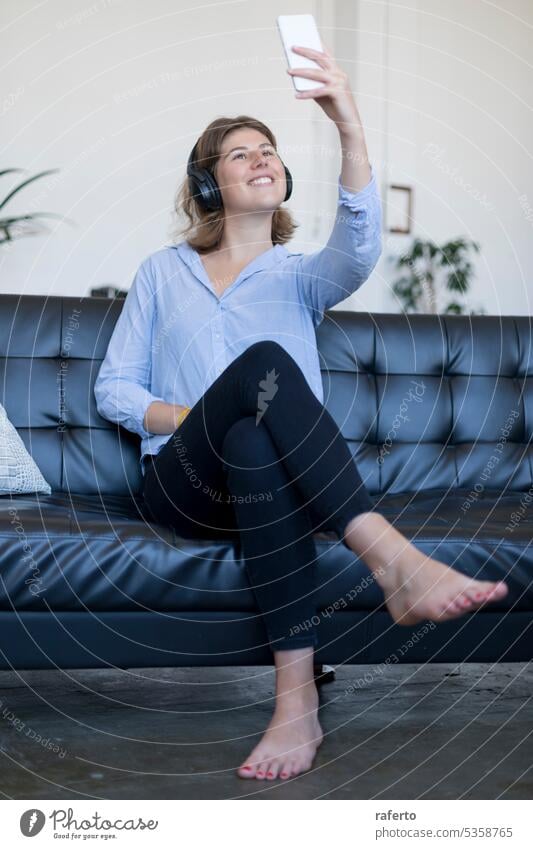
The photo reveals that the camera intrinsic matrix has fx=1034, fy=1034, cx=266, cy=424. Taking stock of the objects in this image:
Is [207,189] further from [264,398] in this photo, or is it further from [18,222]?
[18,222]

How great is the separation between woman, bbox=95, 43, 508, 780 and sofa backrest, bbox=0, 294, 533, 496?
0.12 meters

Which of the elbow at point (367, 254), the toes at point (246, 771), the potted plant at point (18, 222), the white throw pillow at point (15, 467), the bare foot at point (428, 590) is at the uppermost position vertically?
the potted plant at point (18, 222)

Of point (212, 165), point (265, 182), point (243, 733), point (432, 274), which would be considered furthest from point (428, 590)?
point (432, 274)

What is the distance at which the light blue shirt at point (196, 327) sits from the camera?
6.02ft

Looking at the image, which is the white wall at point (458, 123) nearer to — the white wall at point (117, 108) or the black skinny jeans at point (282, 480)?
the white wall at point (117, 108)

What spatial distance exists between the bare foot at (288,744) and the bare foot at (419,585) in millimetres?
173

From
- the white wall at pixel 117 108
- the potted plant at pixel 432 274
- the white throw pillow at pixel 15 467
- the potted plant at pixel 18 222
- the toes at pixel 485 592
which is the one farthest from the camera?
the potted plant at pixel 432 274

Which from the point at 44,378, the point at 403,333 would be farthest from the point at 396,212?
the point at 44,378

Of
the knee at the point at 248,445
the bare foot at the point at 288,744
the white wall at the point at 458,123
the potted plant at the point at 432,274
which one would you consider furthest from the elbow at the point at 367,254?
the potted plant at the point at 432,274

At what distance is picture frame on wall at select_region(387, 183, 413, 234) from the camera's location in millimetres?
4410

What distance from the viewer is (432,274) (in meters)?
4.54

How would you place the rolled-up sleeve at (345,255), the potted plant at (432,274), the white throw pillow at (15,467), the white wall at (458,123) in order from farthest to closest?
1. the potted plant at (432,274)
2. the white wall at (458,123)
3. the white throw pillow at (15,467)
4. the rolled-up sleeve at (345,255)

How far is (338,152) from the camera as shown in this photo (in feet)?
14.1

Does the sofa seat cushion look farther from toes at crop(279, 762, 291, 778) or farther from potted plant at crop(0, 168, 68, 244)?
potted plant at crop(0, 168, 68, 244)
